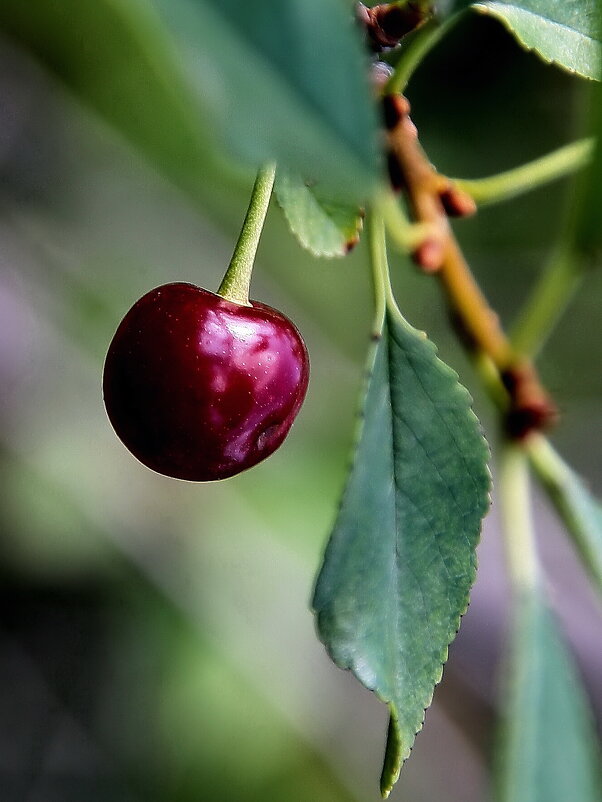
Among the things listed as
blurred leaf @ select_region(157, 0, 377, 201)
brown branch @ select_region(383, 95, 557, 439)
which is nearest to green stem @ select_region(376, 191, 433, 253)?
brown branch @ select_region(383, 95, 557, 439)

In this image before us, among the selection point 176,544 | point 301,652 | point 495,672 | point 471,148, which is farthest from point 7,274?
point 495,672

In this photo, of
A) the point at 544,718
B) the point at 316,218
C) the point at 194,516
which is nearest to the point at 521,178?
the point at 316,218

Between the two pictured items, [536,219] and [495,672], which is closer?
[495,672]

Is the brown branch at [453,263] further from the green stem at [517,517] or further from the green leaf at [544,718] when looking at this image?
the green leaf at [544,718]

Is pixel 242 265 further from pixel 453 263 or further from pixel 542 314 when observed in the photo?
pixel 542 314

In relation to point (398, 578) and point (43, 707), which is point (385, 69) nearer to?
point (398, 578)

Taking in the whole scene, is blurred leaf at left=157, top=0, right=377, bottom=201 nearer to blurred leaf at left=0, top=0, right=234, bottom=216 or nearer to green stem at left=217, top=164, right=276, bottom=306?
green stem at left=217, top=164, right=276, bottom=306
